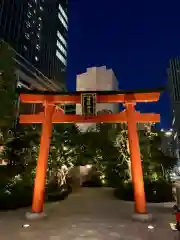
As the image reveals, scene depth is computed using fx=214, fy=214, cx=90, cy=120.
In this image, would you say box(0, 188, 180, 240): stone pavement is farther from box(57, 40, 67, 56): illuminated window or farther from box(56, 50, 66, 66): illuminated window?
box(57, 40, 67, 56): illuminated window

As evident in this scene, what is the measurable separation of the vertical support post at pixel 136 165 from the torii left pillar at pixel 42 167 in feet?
12.5

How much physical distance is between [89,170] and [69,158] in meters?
7.65

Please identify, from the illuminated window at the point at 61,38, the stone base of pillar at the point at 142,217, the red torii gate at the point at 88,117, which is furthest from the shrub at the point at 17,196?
the illuminated window at the point at 61,38

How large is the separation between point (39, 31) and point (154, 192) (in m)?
62.7

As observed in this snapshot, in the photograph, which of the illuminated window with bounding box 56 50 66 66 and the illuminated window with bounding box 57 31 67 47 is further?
the illuminated window with bounding box 57 31 67 47

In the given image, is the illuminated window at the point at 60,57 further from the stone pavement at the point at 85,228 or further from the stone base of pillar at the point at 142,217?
the stone base of pillar at the point at 142,217

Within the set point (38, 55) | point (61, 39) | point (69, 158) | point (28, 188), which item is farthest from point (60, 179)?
point (61, 39)

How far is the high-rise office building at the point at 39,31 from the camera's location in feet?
170

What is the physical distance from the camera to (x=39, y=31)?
2557 inches

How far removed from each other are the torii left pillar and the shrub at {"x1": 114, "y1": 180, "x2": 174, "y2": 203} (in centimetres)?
759

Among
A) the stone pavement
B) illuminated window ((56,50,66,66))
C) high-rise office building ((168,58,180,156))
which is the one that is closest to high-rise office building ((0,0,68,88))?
illuminated window ((56,50,66,66))

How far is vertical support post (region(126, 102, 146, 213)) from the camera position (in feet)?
29.6

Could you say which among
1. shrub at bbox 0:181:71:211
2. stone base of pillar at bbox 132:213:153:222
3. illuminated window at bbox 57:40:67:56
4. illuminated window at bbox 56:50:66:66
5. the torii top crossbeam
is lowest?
stone base of pillar at bbox 132:213:153:222

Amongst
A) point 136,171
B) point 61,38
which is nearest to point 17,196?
point 136,171
